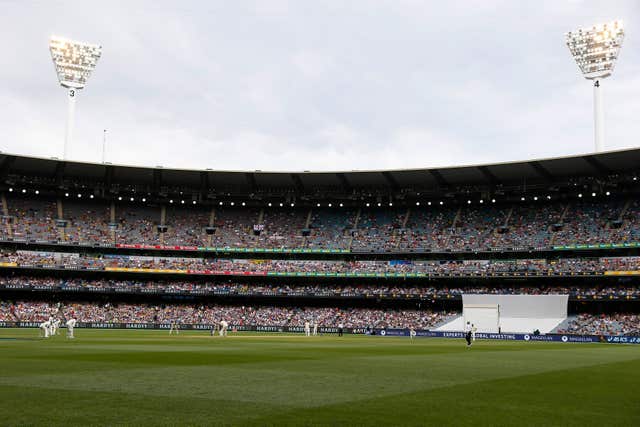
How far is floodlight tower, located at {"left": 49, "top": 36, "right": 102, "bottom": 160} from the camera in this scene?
273 ft

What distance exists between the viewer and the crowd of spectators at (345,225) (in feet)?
260

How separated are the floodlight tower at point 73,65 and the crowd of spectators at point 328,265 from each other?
15520mm

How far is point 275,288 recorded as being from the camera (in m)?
85.1

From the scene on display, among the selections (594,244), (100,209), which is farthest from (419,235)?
(100,209)

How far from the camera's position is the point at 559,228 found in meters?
79.9

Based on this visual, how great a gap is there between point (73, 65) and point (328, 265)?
43.8m

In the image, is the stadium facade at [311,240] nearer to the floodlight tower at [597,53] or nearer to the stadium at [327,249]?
the stadium at [327,249]

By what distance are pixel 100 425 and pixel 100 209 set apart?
84.0m

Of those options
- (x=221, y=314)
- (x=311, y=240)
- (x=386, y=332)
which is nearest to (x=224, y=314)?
(x=221, y=314)

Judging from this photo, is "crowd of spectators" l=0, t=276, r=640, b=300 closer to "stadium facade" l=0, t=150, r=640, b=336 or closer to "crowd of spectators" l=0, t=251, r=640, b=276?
"stadium facade" l=0, t=150, r=640, b=336

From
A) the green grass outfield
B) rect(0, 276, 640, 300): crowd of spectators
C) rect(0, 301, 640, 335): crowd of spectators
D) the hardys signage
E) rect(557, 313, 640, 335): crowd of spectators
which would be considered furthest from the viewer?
rect(0, 276, 640, 300): crowd of spectators

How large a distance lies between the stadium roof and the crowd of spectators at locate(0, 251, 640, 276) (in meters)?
10.5

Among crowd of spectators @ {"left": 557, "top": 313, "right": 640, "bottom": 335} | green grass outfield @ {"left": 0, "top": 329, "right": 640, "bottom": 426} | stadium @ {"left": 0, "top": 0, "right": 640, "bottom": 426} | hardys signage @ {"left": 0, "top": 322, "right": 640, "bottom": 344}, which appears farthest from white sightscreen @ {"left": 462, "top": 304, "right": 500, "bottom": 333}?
green grass outfield @ {"left": 0, "top": 329, "right": 640, "bottom": 426}

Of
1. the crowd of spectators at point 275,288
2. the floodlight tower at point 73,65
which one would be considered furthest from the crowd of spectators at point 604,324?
the floodlight tower at point 73,65
